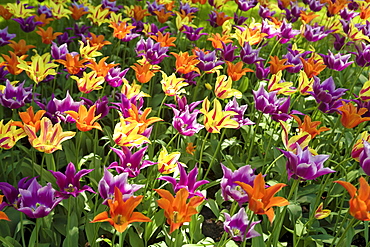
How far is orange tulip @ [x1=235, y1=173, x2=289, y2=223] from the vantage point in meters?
1.74

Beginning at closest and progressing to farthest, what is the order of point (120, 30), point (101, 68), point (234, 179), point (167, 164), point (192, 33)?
1. point (234, 179)
2. point (167, 164)
3. point (101, 68)
4. point (120, 30)
5. point (192, 33)

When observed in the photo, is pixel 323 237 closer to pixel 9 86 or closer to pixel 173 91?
pixel 173 91

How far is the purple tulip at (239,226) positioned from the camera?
75.6 inches

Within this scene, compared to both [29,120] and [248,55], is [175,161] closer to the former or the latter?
[29,120]

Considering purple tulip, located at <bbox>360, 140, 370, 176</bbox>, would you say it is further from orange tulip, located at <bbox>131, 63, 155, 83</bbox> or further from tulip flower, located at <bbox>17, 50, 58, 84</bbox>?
tulip flower, located at <bbox>17, 50, 58, 84</bbox>

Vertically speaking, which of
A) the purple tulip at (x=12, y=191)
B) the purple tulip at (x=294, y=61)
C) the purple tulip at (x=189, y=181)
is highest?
the purple tulip at (x=294, y=61)

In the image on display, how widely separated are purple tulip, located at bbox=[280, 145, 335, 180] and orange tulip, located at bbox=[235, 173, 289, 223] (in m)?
0.32

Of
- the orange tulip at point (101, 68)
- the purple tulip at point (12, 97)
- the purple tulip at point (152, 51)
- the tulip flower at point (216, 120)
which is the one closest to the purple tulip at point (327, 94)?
the tulip flower at point (216, 120)

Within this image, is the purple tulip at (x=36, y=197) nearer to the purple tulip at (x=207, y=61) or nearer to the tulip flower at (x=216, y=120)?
the tulip flower at (x=216, y=120)

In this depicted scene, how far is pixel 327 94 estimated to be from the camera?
2.96m

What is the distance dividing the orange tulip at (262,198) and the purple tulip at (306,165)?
0.32 metres

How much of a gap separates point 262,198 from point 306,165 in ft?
1.21

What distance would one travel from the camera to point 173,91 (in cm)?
299

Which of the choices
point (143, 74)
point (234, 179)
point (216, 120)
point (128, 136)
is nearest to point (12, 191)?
point (128, 136)
